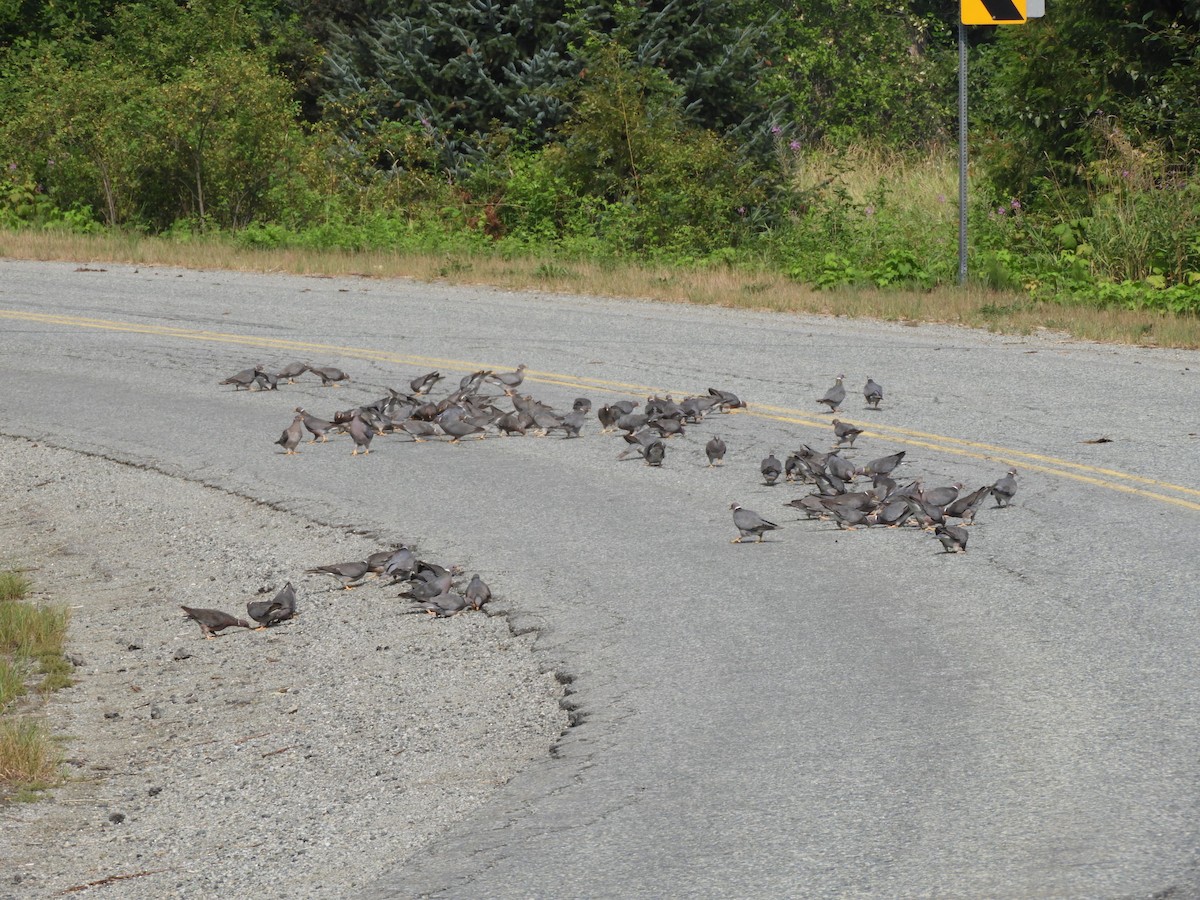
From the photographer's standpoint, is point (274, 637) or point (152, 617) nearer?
point (274, 637)

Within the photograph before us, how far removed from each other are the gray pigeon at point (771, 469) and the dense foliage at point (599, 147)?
869 centimetres

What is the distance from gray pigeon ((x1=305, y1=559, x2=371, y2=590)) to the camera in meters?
8.95

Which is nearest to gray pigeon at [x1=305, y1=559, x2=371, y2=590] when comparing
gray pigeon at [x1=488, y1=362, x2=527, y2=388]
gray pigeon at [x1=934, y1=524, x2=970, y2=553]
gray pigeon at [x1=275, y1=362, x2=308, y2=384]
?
gray pigeon at [x1=934, y1=524, x2=970, y2=553]

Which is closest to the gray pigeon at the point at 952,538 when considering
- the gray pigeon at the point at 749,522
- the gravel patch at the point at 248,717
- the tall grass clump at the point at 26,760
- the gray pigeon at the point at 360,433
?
the gray pigeon at the point at 749,522

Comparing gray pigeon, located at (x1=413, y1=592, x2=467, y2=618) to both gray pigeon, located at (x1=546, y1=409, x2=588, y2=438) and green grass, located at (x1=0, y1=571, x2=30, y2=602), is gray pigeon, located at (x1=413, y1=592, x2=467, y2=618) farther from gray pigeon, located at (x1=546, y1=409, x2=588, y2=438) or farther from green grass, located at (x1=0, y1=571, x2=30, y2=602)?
gray pigeon, located at (x1=546, y1=409, x2=588, y2=438)

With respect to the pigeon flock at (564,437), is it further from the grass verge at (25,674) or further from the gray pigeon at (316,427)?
the grass verge at (25,674)

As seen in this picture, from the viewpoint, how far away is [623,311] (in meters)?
18.0

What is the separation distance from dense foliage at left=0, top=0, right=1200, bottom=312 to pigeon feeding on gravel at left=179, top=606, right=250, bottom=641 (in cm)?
1205

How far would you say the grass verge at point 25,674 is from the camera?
21.1ft

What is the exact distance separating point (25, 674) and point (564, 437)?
5509mm

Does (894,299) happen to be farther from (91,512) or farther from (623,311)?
(91,512)

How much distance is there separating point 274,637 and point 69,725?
1316 millimetres

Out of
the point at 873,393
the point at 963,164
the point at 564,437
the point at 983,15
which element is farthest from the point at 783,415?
the point at 983,15

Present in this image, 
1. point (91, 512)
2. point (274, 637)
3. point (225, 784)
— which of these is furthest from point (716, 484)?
point (225, 784)
